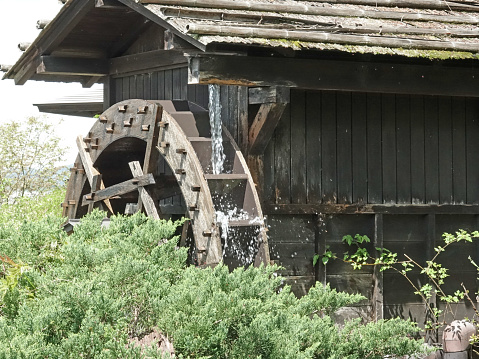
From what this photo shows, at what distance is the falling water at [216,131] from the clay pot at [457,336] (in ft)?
8.33

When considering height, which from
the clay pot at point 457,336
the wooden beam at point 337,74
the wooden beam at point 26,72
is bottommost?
→ the clay pot at point 457,336

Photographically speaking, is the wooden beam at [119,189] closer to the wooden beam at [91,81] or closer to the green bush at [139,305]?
the wooden beam at [91,81]

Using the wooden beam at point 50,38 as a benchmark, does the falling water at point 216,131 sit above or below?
below

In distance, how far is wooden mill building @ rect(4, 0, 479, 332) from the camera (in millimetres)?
6988

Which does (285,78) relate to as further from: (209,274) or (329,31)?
(209,274)

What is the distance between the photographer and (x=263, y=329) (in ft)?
12.3

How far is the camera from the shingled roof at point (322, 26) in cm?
666

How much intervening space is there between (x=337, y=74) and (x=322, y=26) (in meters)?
0.48

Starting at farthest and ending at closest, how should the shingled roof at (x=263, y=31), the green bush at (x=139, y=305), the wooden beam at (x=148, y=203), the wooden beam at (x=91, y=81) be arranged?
the wooden beam at (x=91, y=81), the wooden beam at (x=148, y=203), the shingled roof at (x=263, y=31), the green bush at (x=139, y=305)

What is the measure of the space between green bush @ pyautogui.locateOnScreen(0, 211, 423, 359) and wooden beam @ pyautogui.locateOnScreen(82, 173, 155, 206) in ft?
11.1

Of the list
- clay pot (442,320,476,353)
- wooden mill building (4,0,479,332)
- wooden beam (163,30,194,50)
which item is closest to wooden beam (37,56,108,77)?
wooden mill building (4,0,479,332)

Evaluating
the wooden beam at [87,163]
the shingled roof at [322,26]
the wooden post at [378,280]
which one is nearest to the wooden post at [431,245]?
the wooden post at [378,280]

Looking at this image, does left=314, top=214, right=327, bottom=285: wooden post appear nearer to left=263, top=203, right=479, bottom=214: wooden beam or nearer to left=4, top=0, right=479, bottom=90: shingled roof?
left=263, top=203, right=479, bottom=214: wooden beam

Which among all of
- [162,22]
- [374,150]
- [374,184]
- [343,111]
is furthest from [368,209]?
[162,22]
